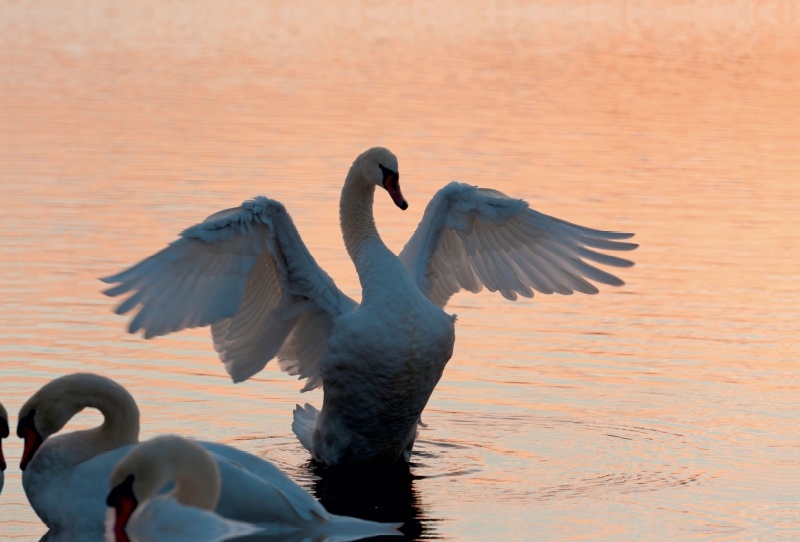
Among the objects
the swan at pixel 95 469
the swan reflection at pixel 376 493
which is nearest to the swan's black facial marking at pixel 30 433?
the swan at pixel 95 469

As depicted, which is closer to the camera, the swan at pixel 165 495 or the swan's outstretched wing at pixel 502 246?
the swan at pixel 165 495

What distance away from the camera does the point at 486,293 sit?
11969mm

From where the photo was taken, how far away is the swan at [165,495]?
5.70m

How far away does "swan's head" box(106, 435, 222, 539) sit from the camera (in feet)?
18.9

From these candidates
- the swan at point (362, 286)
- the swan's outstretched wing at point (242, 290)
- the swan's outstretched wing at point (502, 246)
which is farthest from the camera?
the swan's outstretched wing at point (502, 246)

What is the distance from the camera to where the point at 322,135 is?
63.5 feet

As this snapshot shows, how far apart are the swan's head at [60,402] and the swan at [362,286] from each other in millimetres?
553

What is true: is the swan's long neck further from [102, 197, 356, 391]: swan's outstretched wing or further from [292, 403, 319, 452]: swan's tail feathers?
[292, 403, 319, 452]: swan's tail feathers

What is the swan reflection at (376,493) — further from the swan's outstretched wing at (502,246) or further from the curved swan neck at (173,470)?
the curved swan neck at (173,470)

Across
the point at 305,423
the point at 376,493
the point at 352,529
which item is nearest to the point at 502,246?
the point at 305,423

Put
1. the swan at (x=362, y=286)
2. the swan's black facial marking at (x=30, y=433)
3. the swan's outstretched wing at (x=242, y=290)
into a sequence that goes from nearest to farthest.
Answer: the swan's black facial marking at (x=30, y=433), the swan's outstretched wing at (x=242, y=290), the swan at (x=362, y=286)

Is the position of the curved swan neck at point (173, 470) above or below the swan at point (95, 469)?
above

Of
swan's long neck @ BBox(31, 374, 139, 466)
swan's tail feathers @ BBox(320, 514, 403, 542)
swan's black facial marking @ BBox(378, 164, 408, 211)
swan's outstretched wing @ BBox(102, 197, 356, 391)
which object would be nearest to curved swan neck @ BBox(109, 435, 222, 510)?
swan's tail feathers @ BBox(320, 514, 403, 542)

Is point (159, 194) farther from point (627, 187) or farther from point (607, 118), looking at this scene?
point (607, 118)
